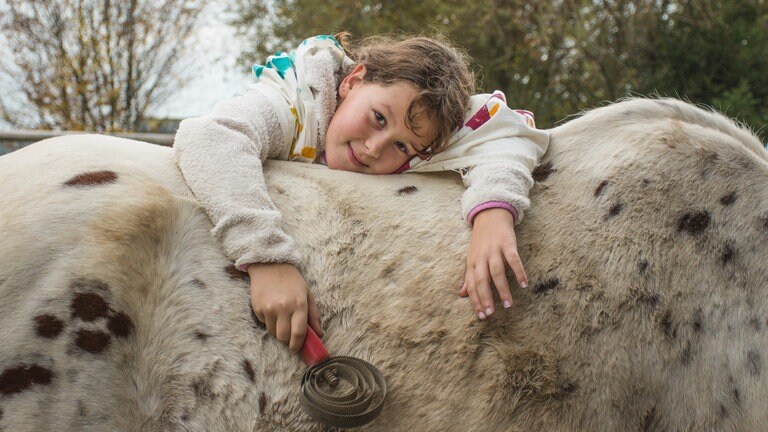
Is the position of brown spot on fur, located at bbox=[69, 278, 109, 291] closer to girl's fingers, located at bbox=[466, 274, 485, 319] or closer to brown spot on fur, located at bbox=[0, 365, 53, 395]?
brown spot on fur, located at bbox=[0, 365, 53, 395]

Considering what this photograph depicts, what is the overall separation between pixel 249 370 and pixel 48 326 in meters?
0.43

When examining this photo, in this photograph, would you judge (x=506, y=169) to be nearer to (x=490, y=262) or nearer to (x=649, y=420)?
(x=490, y=262)

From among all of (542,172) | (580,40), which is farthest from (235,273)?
(580,40)

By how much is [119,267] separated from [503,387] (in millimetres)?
919

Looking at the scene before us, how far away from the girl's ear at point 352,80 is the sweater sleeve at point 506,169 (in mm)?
427

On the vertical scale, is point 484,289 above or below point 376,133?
below

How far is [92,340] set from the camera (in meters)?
1.45

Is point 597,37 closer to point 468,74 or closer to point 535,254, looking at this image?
point 468,74

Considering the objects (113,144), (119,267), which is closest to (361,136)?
(113,144)

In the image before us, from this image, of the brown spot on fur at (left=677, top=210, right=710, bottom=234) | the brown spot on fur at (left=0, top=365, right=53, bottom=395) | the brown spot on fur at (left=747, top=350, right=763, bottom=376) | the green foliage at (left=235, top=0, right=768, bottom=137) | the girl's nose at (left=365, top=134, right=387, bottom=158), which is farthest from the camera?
the green foliage at (left=235, top=0, right=768, bottom=137)

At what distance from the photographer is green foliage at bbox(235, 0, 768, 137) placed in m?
6.85

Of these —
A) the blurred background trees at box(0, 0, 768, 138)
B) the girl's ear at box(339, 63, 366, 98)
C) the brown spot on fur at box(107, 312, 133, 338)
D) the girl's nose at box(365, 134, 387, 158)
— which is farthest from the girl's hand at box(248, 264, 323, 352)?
the blurred background trees at box(0, 0, 768, 138)

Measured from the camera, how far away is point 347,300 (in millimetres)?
1688

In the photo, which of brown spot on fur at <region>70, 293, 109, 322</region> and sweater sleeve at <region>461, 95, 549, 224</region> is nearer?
brown spot on fur at <region>70, 293, 109, 322</region>
